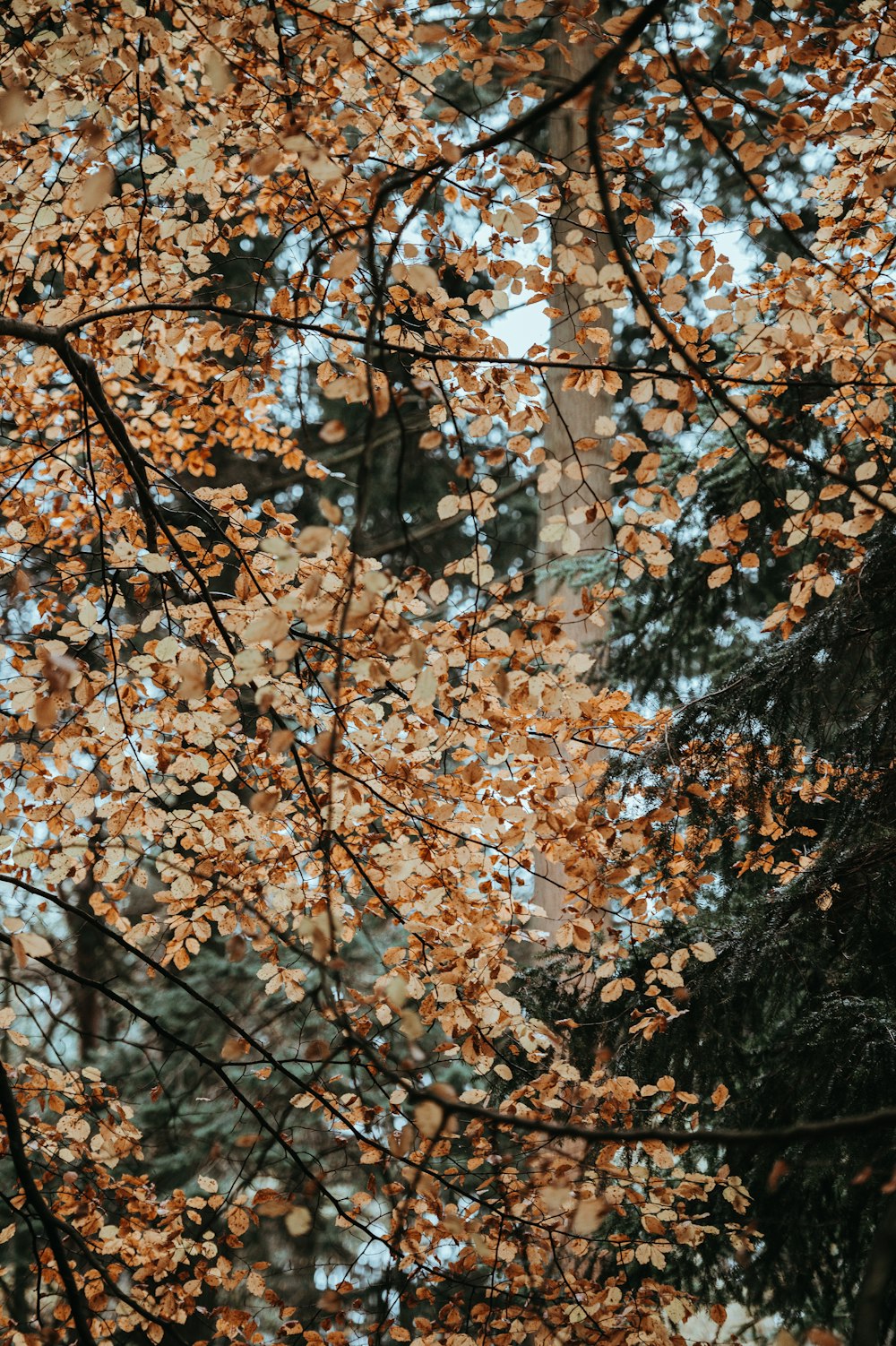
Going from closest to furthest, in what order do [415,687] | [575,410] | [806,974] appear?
[415,687], [806,974], [575,410]

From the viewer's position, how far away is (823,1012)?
3.08 meters

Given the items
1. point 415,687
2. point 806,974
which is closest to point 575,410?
point 806,974

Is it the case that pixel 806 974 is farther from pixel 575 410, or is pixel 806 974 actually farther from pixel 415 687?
pixel 575 410

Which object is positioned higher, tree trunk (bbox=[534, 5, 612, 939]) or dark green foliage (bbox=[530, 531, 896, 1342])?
tree trunk (bbox=[534, 5, 612, 939])

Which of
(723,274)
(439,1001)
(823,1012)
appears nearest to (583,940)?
(439,1001)

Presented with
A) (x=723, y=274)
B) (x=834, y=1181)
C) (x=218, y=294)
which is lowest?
(x=834, y=1181)

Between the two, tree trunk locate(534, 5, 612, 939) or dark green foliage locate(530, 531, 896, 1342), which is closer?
tree trunk locate(534, 5, 612, 939)

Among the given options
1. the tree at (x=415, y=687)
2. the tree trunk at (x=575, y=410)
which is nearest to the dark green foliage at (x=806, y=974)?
the tree at (x=415, y=687)

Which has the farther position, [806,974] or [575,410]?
[575,410]

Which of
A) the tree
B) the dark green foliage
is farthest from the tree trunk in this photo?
the dark green foliage

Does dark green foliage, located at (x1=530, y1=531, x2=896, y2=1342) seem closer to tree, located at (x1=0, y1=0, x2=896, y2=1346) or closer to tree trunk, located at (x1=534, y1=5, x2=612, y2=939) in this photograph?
tree, located at (x1=0, y1=0, x2=896, y2=1346)

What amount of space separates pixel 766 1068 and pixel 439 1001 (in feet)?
3.69

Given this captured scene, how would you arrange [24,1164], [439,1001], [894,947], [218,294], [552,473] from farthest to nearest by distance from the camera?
[218,294]
[894,947]
[439,1001]
[552,473]
[24,1164]

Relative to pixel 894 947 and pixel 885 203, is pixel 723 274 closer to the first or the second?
pixel 885 203
